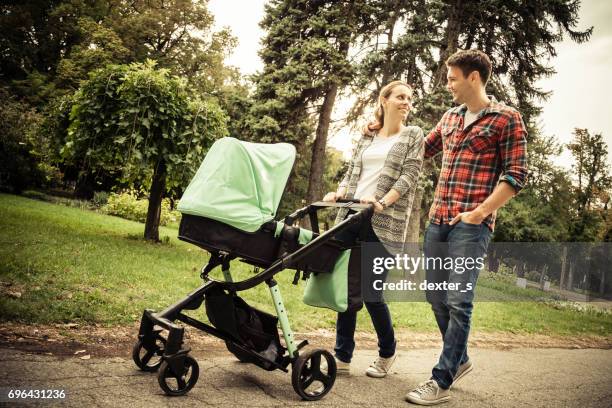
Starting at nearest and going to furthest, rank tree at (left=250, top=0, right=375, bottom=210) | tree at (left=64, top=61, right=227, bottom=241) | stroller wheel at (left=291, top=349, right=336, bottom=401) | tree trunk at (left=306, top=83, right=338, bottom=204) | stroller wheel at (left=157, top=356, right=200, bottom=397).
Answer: stroller wheel at (left=157, top=356, right=200, bottom=397), stroller wheel at (left=291, top=349, right=336, bottom=401), tree at (left=64, top=61, right=227, bottom=241), tree at (left=250, top=0, right=375, bottom=210), tree trunk at (left=306, top=83, right=338, bottom=204)

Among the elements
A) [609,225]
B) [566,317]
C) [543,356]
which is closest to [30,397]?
[543,356]

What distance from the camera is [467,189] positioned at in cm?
305

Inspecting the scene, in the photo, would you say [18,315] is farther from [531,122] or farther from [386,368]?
[531,122]

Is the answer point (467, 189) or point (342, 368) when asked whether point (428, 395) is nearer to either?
point (342, 368)

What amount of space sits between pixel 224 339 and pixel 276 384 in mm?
499

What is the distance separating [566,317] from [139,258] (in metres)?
8.52

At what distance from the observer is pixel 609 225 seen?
63.2 feet

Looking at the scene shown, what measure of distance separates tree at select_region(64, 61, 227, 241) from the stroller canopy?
18.4 feet

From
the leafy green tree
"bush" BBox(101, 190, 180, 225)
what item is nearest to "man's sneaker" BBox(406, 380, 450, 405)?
the leafy green tree

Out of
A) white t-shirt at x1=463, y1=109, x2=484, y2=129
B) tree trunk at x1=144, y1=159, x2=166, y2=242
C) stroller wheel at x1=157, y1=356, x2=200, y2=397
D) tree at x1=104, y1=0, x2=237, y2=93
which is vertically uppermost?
tree at x1=104, y1=0, x2=237, y2=93

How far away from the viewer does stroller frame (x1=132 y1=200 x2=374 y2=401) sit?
2535 millimetres

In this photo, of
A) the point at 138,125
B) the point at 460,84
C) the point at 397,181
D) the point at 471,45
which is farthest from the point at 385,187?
the point at 471,45
